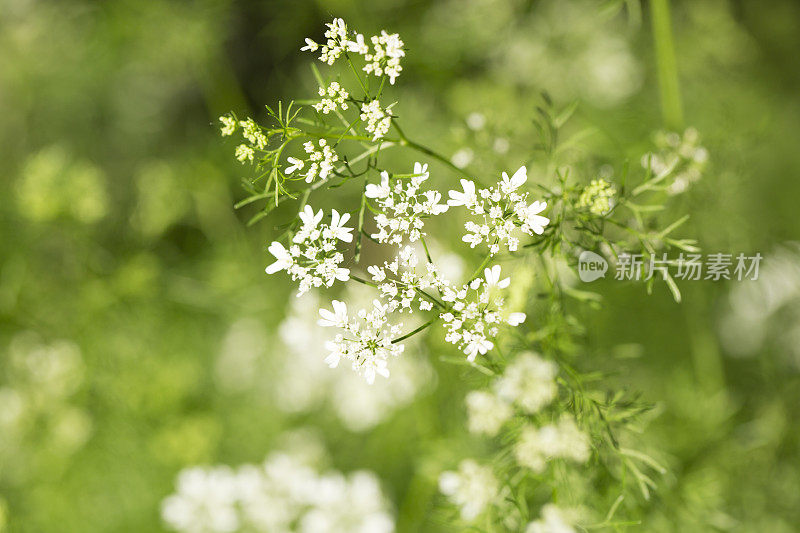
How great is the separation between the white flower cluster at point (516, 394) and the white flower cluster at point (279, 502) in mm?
875

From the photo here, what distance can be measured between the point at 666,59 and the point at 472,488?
1649mm

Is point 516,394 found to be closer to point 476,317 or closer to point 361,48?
point 476,317

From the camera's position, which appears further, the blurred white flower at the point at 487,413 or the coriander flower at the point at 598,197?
the blurred white flower at the point at 487,413

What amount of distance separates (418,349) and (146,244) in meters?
1.91

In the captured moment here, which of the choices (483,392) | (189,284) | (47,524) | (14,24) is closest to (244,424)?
(189,284)

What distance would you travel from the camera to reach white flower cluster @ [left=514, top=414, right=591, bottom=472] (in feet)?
4.91

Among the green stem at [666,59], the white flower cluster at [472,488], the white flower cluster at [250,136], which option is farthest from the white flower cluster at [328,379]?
the green stem at [666,59]

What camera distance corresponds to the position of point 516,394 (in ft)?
5.09

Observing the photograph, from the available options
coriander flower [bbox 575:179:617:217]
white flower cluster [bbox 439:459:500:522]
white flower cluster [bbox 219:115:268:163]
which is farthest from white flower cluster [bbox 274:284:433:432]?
coriander flower [bbox 575:179:617:217]

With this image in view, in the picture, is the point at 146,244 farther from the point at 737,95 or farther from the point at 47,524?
the point at 737,95

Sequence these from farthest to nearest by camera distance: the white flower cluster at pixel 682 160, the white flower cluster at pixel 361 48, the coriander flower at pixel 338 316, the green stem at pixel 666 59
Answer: the green stem at pixel 666 59 → the white flower cluster at pixel 682 160 → the coriander flower at pixel 338 316 → the white flower cluster at pixel 361 48

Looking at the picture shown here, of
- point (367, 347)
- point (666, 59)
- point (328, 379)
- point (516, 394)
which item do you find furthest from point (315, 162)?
point (328, 379)

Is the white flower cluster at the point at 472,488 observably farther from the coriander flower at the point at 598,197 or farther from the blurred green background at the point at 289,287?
the coriander flower at the point at 598,197

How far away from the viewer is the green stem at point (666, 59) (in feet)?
6.59
